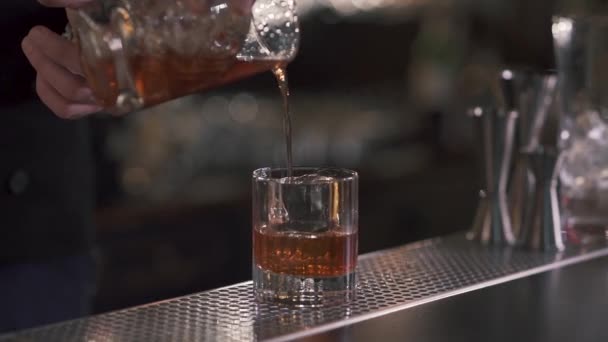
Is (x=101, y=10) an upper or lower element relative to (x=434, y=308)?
upper

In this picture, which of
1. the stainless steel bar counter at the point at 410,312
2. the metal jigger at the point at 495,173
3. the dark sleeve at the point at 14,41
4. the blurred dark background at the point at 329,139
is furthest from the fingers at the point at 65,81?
the blurred dark background at the point at 329,139

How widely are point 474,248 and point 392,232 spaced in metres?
2.12

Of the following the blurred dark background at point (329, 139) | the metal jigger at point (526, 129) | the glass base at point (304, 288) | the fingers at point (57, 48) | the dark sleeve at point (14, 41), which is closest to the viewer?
the glass base at point (304, 288)

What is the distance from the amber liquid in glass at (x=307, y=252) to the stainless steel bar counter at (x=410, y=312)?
47 mm

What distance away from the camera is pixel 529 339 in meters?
1.07

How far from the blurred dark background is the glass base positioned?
A: 157 centimetres

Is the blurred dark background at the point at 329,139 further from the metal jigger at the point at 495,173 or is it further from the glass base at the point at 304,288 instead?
the glass base at the point at 304,288

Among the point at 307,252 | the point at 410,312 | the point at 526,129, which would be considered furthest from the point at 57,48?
the point at 526,129

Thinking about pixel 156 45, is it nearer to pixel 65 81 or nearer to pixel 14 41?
pixel 65 81

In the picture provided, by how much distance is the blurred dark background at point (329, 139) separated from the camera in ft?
9.90

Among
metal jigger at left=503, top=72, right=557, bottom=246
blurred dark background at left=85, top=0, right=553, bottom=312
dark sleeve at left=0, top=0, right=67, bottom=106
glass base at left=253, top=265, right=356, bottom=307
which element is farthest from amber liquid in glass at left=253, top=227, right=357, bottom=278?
blurred dark background at left=85, top=0, right=553, bottom=312

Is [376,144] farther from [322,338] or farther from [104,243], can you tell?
[322,338]

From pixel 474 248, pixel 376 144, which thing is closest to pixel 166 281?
pixel 376 144

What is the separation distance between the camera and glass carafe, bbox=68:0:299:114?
102 cm
